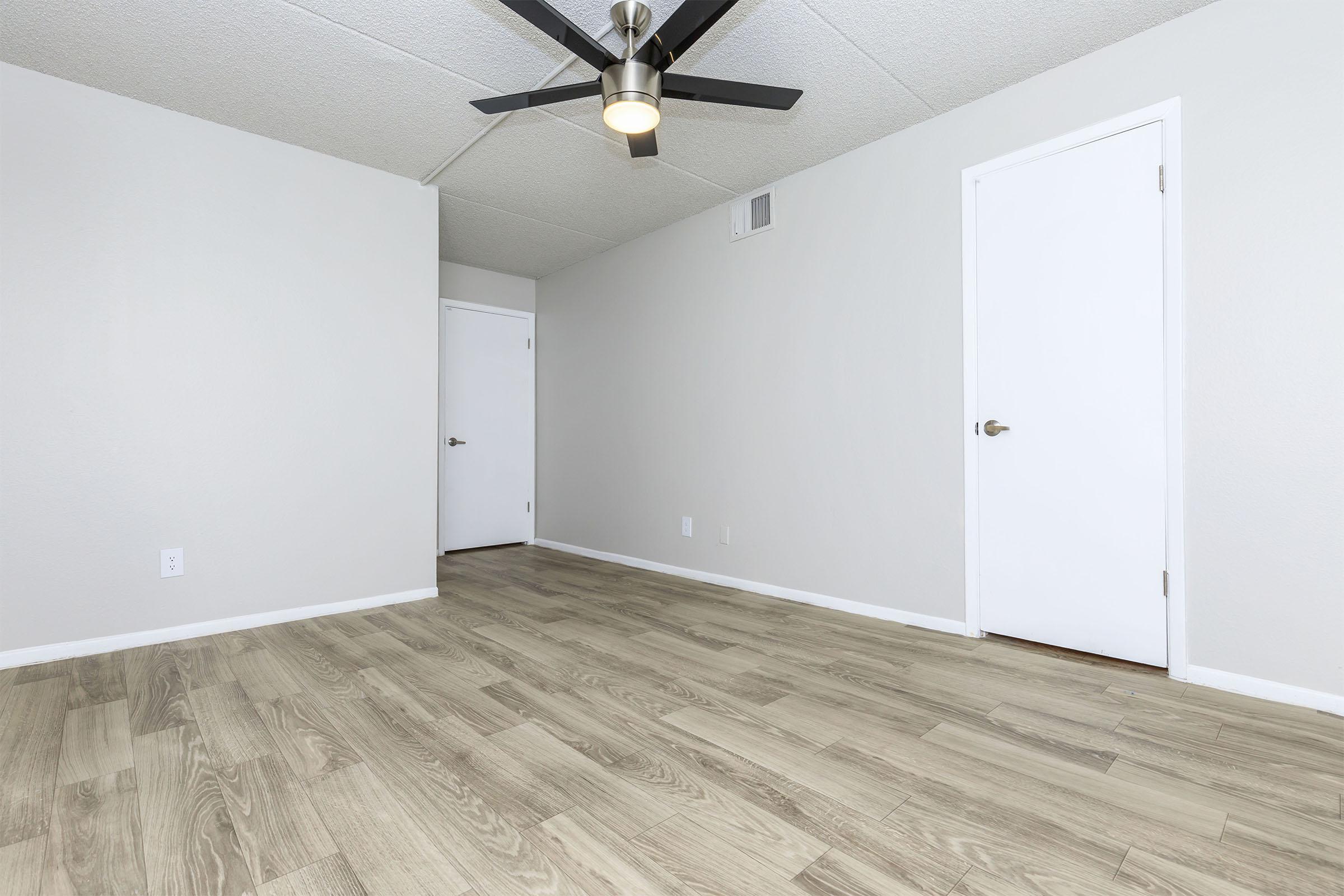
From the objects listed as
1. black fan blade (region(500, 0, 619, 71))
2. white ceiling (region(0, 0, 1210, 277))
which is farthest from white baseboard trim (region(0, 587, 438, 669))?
black fan blade (region(500, 0, 619, 71))

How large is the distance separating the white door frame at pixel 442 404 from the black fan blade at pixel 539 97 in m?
2.72

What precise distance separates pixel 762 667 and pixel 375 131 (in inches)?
120

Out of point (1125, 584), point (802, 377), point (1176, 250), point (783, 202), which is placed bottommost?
point (1125, 584)

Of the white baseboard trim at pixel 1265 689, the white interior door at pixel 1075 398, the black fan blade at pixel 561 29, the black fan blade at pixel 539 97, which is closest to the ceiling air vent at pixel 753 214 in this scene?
the white interior door at pixel 1075 398

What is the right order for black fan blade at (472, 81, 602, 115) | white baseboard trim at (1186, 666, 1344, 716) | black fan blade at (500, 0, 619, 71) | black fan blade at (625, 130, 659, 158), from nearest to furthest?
black fan blade at (500, 0, 619, 71), white baseboard trim at (1186, 666, 1344, 716), black fan blade at (472, 81, 602, 115), black fan blade at (625, 130, 659, 158)

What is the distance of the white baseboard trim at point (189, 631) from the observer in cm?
249

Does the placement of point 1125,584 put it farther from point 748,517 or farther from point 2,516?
point 2,516

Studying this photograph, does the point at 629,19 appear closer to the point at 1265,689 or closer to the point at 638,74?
the point at 638,74

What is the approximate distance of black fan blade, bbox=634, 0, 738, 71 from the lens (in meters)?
1.67

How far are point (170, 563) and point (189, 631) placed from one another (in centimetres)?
33

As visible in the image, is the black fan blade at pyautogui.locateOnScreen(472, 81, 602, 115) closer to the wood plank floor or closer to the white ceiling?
the white ceiling

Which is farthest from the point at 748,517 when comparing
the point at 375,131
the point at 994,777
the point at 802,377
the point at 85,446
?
the point at 85,446

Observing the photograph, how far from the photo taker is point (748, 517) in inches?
146

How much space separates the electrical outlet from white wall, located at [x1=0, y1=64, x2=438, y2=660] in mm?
28
